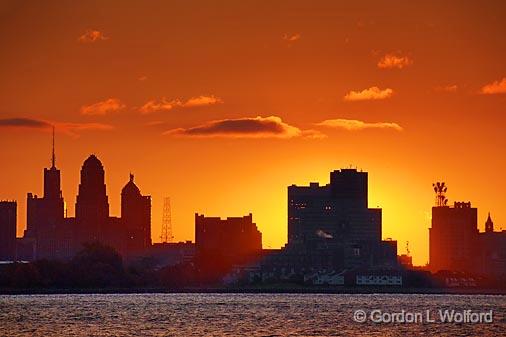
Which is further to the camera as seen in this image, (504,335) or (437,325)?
(437,325)

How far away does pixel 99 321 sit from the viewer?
198m

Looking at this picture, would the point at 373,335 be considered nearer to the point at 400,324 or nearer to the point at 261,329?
the point at 261,329

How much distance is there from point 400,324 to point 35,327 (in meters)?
46.6

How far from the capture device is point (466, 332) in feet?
568

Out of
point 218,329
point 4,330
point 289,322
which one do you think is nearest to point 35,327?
point 4,330

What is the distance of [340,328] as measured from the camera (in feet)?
602

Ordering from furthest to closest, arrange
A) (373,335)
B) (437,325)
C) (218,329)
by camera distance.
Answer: (437,325) < (218,329) < (373,335)

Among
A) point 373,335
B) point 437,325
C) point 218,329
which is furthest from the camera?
point 437,325

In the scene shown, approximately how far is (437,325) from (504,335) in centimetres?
2277

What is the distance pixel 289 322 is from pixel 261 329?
70.1 ft

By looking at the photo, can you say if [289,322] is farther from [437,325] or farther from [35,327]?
[35,327]

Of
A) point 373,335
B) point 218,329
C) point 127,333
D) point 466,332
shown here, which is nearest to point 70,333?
point 127,333

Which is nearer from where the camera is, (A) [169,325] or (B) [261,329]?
(B) [261,329]

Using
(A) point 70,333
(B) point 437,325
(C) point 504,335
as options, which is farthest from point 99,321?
(C) point 504,335
